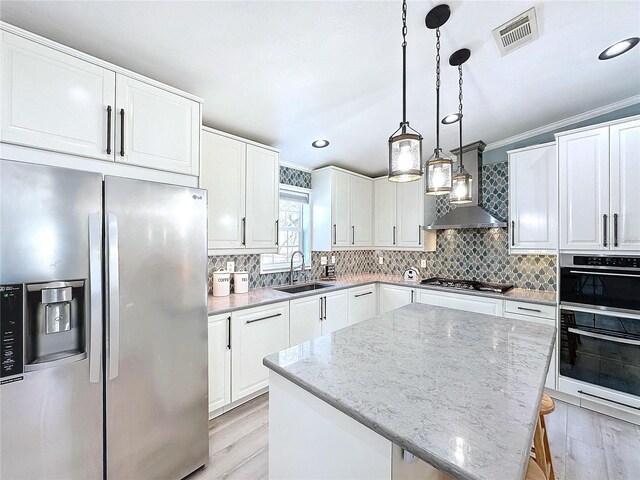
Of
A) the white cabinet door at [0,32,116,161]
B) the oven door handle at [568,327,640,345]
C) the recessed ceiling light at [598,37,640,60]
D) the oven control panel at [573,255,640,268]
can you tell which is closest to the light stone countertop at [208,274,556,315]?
the oven door handle at [568,327,640,345]

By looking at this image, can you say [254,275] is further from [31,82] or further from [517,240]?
[517,240]

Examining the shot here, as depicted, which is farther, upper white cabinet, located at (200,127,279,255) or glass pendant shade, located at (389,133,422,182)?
upper white cabinet, located at (200,127,279,255)

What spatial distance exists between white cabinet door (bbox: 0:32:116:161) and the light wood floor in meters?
2.06

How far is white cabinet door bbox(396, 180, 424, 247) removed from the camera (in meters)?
3.76

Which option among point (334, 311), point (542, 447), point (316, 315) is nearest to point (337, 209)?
point (334, 311)

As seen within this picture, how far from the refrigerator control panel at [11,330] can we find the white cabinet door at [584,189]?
3.75 m

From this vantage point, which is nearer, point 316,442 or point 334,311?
point 316,442

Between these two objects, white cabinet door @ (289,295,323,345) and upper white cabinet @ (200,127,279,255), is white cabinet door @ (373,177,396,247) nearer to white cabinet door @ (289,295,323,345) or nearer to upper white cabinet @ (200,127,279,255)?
white cabinet door @ (289,295,323,345)

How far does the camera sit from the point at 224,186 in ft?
8.23

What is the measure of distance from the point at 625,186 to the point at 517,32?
1606 mm

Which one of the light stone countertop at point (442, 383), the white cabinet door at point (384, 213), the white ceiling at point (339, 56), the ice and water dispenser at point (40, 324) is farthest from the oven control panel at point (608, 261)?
the ice and water dispenser at point (40, 324)

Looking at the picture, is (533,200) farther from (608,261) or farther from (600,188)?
(608,261)

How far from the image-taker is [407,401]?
0.93 metres

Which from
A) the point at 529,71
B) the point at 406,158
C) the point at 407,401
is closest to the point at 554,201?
the point at 529,71
